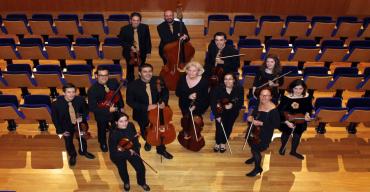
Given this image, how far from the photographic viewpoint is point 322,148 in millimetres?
4973

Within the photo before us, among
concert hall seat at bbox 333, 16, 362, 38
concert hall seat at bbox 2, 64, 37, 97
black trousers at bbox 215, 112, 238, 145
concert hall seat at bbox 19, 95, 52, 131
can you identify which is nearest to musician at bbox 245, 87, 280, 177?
black trousers at bbox 215, 112, 238, 145

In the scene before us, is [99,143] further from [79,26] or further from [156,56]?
[79,26]

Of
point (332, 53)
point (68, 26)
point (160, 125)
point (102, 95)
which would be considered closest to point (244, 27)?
point (332, 53)

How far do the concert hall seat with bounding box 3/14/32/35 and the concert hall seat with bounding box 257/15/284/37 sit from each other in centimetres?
430

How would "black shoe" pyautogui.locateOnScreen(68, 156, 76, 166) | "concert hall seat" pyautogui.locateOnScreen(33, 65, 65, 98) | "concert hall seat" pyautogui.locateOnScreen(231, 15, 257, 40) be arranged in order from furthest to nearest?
"concert hall seat" pyautogui.locateOnScreen(231, 15, 257, 40)
"concert hall seat" pyautogui.locateOnScreen(33, 65, 65, 98)
"black shoe" pyautogui.locateOnScreen(68, 156, 76, 166)

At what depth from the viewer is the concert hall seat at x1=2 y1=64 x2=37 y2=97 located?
524 cm

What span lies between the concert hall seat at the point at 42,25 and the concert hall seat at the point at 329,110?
4.81 meters

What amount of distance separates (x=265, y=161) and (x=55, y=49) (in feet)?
12.0

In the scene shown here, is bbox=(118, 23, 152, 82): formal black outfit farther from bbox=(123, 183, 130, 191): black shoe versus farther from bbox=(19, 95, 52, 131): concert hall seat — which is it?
bbox=(123, 183, 130, 191): black shoe

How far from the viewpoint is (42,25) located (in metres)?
6.75

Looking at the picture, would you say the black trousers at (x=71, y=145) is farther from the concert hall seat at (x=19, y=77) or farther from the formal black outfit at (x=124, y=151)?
the concert hall seat at (x=19, y=77)

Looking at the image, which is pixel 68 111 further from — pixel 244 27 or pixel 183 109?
pixel 244 27

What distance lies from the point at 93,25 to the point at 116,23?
0.42 m

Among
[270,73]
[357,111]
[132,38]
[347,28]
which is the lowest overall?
[357,111]
